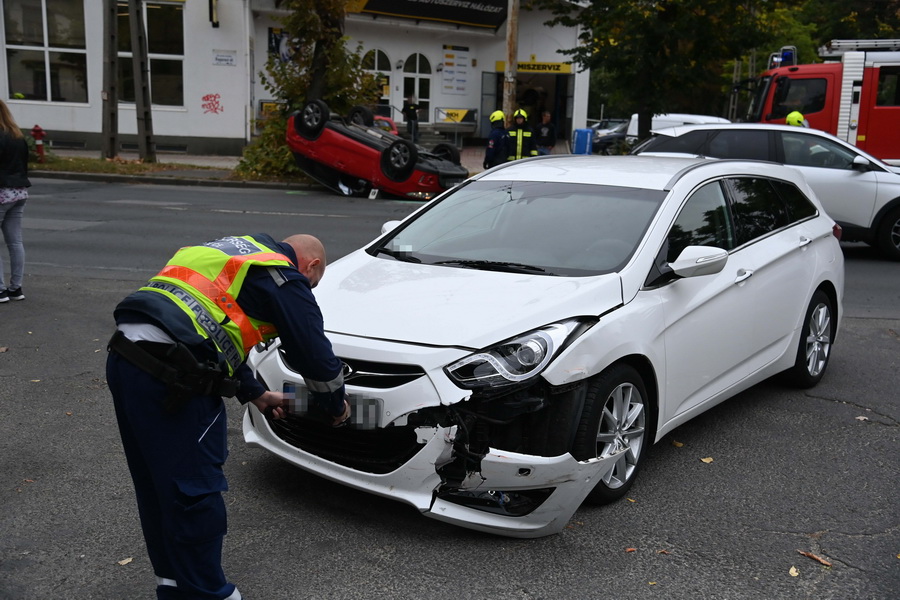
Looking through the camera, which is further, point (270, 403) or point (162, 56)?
point (162, 56)

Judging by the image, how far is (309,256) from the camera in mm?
3150

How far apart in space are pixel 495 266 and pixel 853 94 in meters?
15.7

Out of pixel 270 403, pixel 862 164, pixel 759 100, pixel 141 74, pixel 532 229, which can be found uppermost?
pixel 141 74

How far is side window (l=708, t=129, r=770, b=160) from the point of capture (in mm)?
11984

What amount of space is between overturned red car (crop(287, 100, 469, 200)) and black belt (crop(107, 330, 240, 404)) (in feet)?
48.1

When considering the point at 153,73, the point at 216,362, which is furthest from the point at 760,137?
the point at 153,73

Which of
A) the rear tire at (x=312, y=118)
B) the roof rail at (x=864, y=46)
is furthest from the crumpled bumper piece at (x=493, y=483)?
the roof rail at (x=864, y=46)

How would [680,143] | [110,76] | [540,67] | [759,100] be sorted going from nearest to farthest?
[680,143] < [759,100] < [110,76] < [540,67]

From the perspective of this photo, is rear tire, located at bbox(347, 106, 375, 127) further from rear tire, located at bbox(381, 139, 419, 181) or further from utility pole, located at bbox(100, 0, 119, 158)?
utility pole, located at bbox(100, 0, 119, 158)

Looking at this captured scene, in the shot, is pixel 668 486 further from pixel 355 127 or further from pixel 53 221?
pixel 355 127

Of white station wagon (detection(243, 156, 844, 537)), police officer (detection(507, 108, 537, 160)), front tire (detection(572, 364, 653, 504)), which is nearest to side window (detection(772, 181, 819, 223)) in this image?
white station wagon (detection(243, 156, 844, 537))

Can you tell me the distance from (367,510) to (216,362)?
1.55 meters

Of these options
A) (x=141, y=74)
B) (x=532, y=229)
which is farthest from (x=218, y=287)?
(x=141, y=74)

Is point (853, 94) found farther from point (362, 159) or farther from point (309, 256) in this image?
point (309, 256)
